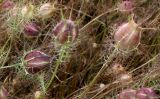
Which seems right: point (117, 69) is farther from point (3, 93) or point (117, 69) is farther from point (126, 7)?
point (3, 93)

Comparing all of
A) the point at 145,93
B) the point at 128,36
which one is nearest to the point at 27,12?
the point at 128,36

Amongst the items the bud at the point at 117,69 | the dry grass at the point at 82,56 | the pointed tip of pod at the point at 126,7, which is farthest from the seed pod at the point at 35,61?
the pointed tip of pod at the point at 126,7

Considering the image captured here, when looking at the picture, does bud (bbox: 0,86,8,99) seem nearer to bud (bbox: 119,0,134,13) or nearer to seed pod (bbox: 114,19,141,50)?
seed pod (bbox: 114,19,141,50)

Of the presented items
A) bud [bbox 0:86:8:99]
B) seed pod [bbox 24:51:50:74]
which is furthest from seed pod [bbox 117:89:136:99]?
bud [bbox 0:86:8:99]

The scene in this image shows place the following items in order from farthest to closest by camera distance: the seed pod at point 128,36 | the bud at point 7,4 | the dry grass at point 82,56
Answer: the bud at point 7,4, the dry grass at point 82,56, the seed pod at point 128,36

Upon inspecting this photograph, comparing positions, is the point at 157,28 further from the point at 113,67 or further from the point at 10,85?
the point at 10,85

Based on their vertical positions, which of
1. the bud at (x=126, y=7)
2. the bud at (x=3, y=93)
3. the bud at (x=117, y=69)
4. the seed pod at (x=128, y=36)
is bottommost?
the bud at (x=3, y=93)

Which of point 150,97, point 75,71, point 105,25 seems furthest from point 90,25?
point 150,97

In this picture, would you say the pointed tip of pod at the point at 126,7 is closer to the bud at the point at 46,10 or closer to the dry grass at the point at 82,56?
the dry grass at the point at 82,56
